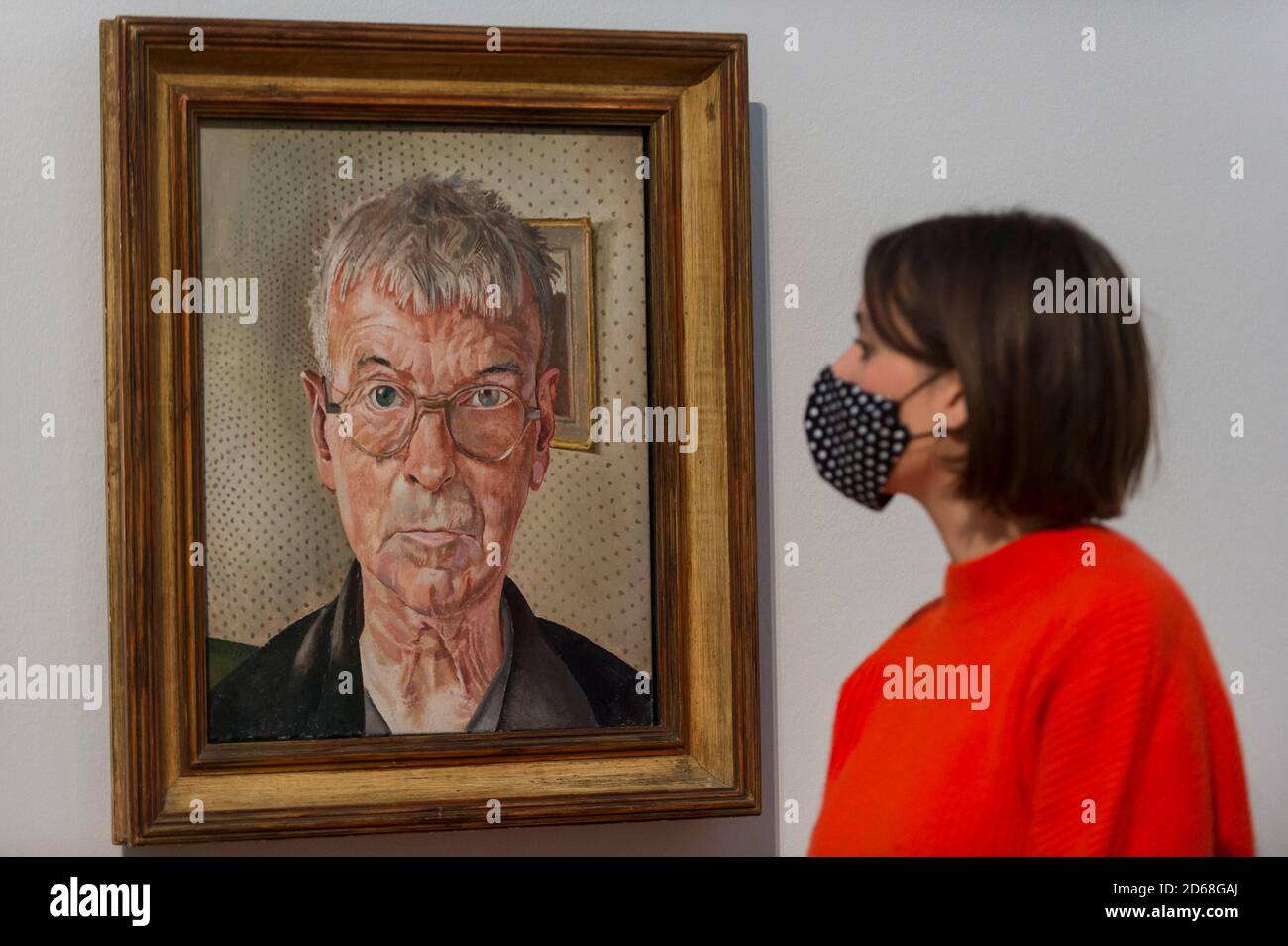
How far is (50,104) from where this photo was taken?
1.34 m

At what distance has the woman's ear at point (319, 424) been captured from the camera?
4.42 feet

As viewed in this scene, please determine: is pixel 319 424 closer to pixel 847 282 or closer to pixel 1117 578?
pixel 847 282

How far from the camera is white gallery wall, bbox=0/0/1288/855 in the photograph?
4.39 ft

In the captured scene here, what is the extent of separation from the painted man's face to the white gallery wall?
0.80 feet

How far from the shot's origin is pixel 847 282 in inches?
56.4

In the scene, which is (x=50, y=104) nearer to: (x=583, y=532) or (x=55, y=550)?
(x=55, y=550)

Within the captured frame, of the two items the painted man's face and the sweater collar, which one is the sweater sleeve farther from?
the painted man's face

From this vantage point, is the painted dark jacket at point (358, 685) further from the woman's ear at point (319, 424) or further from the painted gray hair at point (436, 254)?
the painted gray hair at point (436, 254)

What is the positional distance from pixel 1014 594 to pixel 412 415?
25.6 inches

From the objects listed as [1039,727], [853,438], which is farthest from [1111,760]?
[853,438]

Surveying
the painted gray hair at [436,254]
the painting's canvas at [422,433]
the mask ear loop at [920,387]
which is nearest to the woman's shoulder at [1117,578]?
the mask ear loop at [920,387]

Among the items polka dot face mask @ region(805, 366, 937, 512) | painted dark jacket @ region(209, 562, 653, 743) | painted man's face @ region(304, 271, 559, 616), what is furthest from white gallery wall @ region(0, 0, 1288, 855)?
painted man's face @ region(304, 271, 559, 616)
